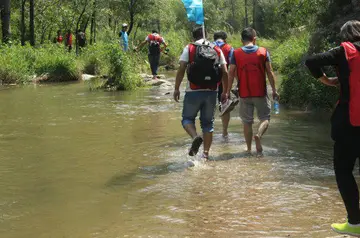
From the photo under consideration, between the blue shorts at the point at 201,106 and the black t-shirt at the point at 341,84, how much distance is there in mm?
3009

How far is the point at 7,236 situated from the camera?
448 centimetres

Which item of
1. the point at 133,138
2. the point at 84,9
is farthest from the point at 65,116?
the point at 84,9

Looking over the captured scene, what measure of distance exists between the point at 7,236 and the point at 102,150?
3584 millimetres

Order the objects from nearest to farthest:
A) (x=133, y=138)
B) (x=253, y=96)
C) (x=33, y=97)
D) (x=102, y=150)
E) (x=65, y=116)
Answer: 1. (x=253, y=96)
2. (x=102, y=150)
3. (x=133, y=138)
4. (x=65, y=116)
5. (x=33, y=97)

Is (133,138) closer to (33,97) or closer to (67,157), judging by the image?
(67,157)

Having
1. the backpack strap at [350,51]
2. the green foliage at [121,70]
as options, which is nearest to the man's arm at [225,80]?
the backpack strap at [350,51]

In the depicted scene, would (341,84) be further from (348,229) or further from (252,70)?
(252,70)

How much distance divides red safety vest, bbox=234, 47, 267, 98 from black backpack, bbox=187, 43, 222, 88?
518 millimetres

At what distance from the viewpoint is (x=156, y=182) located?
614 cm

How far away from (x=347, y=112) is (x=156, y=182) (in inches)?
108

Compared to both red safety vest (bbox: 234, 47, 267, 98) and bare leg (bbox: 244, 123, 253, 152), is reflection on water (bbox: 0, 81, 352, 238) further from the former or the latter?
red safety vest (bbox: 234, 47, 267, 98)

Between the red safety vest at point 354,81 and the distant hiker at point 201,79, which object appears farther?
the distant hiker at point 201,79

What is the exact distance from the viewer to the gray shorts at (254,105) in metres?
7.46

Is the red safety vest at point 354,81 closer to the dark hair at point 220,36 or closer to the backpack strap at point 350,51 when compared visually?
the backpack strap at point 350,51
